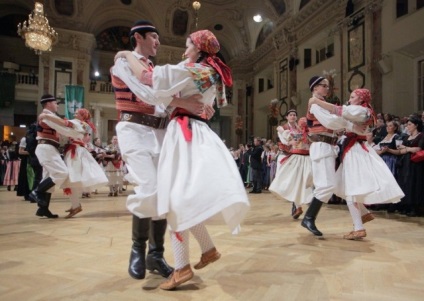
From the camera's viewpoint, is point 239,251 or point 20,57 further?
point 20,57

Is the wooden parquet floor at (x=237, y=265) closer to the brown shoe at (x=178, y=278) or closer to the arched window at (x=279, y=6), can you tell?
the brown shoe at (x=178, y=278)

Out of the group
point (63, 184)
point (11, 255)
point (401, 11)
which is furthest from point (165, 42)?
point (11, 255)

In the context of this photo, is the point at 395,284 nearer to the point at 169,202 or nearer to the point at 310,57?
the point at 169,202

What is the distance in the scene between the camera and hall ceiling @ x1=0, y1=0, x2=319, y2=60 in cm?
1762

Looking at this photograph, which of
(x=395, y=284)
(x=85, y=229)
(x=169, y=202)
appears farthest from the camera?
(x=85, y=229)

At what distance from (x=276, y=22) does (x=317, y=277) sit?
54.0 feet

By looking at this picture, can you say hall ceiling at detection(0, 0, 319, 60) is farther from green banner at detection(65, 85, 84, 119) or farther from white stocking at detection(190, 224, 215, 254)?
white stocking at detection(190, 224, 215, 254)

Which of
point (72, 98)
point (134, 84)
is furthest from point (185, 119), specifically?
point (72, 98)

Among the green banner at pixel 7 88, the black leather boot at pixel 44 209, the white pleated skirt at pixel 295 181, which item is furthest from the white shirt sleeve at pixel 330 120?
the green banner at pixel 7 88

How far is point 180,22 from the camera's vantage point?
20203 millimetres

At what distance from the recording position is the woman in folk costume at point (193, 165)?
1876mm

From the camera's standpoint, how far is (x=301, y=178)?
4742 millimetres

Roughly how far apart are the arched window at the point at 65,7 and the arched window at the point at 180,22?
5374mm

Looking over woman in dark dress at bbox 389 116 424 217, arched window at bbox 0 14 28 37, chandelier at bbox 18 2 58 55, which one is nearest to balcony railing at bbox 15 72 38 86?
arched window at bbox 0 14 28 37
